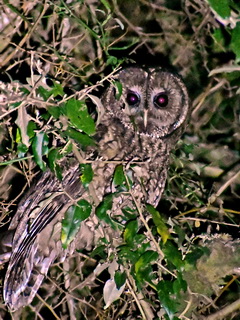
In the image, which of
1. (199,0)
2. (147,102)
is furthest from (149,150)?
(199,0)

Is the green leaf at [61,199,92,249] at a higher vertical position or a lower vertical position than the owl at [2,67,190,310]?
higher

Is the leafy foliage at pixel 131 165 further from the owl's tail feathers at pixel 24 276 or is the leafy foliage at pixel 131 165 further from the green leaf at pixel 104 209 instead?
the owl's tail feathers at pixel 24 276

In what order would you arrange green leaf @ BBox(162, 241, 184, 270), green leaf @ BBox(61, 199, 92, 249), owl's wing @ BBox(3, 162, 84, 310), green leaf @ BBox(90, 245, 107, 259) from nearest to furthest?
green leaf @ BBox(61, 199, 92, 249) < green leaf @ BBox(162, 241, 184, 270) < green leaf @ BBox(90, 245, 107, 259) < owl's wing @ BBox(3, 162, 84, 310)

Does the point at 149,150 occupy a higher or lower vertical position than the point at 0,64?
lower

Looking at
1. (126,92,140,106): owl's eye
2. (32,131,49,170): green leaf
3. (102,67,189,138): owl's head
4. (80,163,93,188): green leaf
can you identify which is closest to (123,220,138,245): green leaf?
(80,163,93,188): green leaf

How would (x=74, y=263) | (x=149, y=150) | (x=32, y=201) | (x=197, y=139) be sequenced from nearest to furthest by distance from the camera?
(x=32, y=201)
(x=149, y=150)
(x=74, y=263)
(x=197, y=139)

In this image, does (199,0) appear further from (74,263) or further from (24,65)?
(74,263)

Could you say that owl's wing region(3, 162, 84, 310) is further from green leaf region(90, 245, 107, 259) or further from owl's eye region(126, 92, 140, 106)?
owl's eye region(126, 92, 140, 106)

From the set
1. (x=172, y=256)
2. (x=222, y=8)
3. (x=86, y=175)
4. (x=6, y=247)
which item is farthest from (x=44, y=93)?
(x=6, y=247)
